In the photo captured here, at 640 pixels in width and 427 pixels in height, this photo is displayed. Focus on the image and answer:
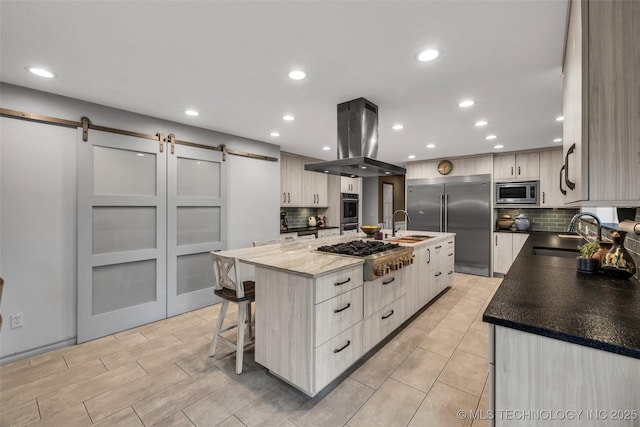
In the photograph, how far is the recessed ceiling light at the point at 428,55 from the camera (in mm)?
1813

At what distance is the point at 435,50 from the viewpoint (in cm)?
180

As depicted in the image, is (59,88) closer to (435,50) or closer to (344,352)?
(435,50)

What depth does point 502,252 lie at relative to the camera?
5035mm

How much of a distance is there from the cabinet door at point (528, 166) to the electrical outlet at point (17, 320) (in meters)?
6.85

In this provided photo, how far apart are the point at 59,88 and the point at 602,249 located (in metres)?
4.20

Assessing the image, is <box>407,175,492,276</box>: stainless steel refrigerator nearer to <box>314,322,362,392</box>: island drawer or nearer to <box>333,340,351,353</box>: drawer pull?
<box>314,322,362,392</box>: island drawer

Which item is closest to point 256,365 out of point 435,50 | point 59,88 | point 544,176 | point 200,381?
point 200,381

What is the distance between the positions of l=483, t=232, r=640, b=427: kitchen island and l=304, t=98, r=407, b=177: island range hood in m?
1.76

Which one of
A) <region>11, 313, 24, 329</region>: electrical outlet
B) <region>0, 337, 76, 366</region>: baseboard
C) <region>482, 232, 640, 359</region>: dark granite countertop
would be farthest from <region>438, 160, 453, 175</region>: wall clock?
<region>11, 313, 24, 329</region>: electrical outlet

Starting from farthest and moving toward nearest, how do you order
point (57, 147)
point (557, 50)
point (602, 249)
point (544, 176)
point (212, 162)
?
1. point (544, 176)
2. point (212, 162)
3. point (57, 147)
4. point (557, 50)
5. point (602, 249)

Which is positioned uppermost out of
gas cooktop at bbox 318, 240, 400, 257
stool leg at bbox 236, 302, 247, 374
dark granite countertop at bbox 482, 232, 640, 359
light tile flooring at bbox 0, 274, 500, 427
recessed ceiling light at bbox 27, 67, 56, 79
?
recessed ceiling light at bbox 27, 67, 56, 79

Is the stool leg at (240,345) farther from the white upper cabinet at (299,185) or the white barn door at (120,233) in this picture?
the white upper cabinet at (299,185)

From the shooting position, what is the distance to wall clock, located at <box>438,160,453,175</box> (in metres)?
5.58

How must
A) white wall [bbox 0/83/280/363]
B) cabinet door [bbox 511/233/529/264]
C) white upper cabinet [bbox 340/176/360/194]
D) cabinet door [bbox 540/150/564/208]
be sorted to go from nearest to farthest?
white wall [bbox 0/83/280/363] < cabinet door [bbox 540/150/564/208] < cabinet door [bbox 511/233/529/264] < white upper cabinet [bbox 340/176/360/194]
